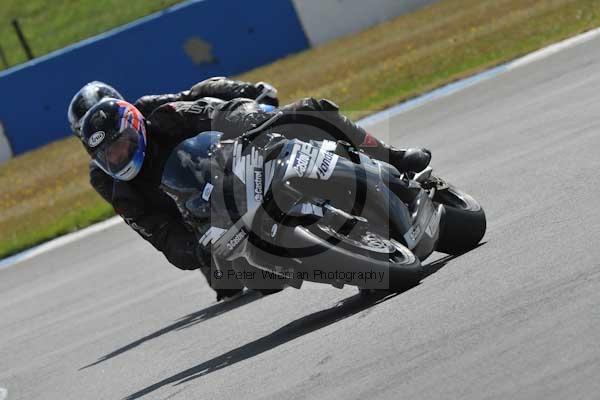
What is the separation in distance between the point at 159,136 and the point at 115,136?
0.41 metres

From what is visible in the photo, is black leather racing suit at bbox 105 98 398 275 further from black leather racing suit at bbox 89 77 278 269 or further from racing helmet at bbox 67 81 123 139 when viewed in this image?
racing helmet at bbox 67 81 123 139

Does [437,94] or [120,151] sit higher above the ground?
[120,151]

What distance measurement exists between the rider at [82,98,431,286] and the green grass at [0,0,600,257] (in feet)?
24.3

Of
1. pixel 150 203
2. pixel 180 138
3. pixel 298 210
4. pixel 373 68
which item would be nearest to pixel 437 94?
pixel 373 68

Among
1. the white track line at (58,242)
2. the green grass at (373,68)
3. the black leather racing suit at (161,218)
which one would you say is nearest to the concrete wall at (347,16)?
the green grass at (373,68)

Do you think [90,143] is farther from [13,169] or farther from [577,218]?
[13,169]

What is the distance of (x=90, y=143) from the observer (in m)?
6.66

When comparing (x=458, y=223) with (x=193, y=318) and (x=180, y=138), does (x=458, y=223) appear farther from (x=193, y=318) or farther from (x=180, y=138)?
(x=193, y=318)

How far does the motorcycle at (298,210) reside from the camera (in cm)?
593

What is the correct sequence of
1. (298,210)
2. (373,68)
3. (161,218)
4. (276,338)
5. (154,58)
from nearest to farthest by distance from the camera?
(298,210), (276,338), (161,218), (373,68), (154,58)

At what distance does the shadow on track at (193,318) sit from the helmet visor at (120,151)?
1.71 metres

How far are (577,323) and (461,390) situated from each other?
66 cm

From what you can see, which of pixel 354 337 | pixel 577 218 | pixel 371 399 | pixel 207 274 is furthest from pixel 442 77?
pixel 371 399

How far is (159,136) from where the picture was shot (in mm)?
7004
